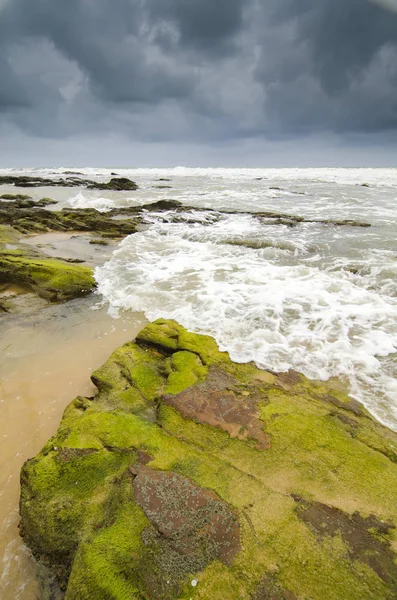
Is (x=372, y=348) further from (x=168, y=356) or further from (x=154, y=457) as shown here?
(x=154, y=457)

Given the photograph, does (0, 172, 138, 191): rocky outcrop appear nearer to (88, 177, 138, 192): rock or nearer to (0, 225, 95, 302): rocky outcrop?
(88, 177, 138, 192): rock

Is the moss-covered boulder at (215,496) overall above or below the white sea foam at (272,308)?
above

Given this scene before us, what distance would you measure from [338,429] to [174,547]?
6.75ft

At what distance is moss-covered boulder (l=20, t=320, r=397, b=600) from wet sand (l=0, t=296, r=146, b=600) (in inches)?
11.4

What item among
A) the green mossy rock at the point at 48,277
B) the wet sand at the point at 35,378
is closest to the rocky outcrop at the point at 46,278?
the green mossy rock at the point at 48,277

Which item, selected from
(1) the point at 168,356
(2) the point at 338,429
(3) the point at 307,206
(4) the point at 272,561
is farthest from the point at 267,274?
(3) the point at 307,206

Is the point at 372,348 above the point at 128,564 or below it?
below

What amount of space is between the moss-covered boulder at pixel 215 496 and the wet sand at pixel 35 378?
0.95 ft

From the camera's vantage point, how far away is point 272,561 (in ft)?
7.31

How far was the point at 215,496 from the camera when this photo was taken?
2.64 metres

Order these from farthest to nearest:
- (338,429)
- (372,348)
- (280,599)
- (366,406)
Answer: (372,348) → (366,406) → (338,429) → (280,599)

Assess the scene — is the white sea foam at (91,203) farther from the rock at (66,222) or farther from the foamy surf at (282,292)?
the foamy surf at (282,292)

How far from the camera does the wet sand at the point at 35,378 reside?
2.77m

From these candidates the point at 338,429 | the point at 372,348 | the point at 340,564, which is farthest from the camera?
the point at 372,348
